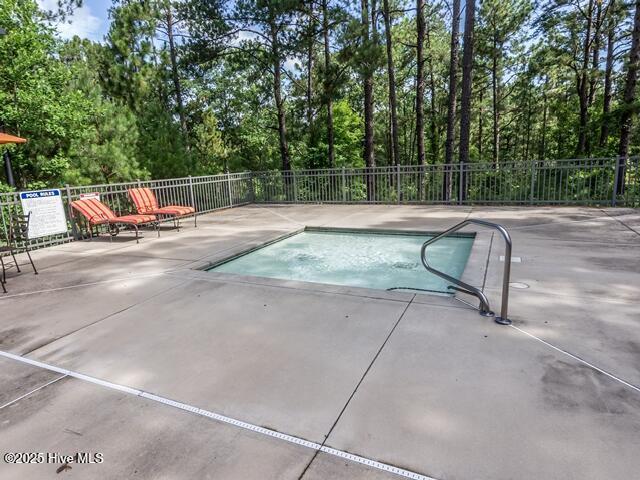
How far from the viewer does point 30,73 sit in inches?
376

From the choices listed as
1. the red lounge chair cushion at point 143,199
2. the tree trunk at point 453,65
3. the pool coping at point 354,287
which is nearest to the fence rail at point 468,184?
the tree trunk at point 453,65

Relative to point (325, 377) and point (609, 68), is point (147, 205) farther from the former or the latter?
point (609, 68)

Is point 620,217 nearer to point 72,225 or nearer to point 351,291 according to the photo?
point 351,291

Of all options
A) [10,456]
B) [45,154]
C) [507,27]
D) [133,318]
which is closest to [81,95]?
[45,154]

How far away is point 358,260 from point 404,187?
638cm

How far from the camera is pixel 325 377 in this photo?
258cm

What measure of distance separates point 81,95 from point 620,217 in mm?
13461

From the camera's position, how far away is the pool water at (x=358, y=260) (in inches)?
214

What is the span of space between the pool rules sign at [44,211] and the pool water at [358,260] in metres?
3.58

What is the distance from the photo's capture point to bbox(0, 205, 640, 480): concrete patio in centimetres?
187

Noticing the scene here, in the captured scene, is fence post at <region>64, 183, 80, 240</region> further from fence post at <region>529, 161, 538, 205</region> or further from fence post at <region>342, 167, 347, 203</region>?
fence post at <region>529, 161, 538, 205</region>

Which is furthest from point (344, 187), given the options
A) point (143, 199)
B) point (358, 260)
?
point (358, 260)

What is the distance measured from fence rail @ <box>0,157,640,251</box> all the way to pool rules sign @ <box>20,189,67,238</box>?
0.62 metres

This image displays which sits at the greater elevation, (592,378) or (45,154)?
(45,154)
